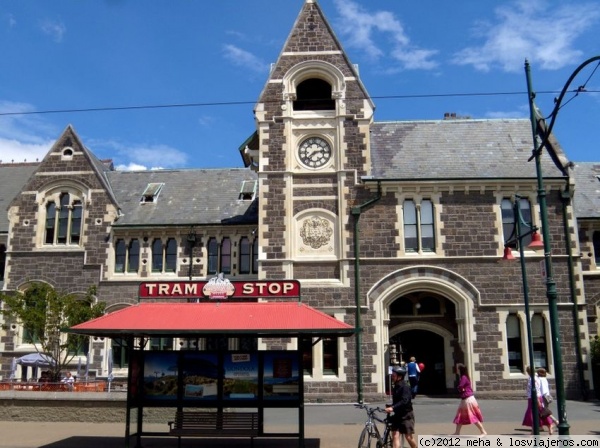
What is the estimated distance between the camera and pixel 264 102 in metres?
26.7

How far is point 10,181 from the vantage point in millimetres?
36219

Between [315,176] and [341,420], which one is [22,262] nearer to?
[315,176]

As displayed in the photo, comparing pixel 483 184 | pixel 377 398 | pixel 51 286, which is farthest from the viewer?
pixel 51 286

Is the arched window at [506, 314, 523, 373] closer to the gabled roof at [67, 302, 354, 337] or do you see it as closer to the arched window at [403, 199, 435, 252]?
the arched window at [403, 199, 435, 252]

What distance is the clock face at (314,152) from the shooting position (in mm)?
26250

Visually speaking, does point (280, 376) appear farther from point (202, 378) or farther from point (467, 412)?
point (467, 412)

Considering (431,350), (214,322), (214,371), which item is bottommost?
(214,371)

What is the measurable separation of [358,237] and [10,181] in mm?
23383

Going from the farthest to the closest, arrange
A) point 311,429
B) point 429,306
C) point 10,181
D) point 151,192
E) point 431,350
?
1. point 10,181
2. point 151,192
3. point 431,350
4. point 429,306
5. point 311,429

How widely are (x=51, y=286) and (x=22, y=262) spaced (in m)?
2.60

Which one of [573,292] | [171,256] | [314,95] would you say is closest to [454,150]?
[314,95]

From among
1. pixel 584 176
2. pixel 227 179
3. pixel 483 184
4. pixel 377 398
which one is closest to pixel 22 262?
pixel 227 179

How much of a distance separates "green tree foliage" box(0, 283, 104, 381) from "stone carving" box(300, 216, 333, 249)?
1032 centimetres

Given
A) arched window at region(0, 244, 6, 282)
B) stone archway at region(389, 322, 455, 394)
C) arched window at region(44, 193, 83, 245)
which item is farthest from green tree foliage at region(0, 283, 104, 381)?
stone archway at region(389, 322, 455, 394)
